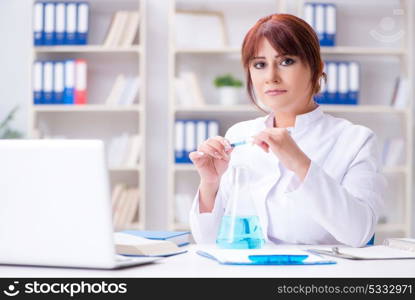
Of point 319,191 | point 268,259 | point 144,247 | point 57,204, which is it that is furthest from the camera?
point 319,191

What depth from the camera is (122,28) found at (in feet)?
14.4

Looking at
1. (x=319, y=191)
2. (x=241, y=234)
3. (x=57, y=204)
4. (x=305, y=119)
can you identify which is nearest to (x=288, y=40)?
(x=305, y=119)

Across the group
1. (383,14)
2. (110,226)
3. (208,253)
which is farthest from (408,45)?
(110,226)

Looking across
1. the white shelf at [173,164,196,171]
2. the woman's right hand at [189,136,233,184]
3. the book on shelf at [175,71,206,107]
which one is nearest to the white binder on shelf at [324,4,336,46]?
the book on shelf at [175,71,206,107]

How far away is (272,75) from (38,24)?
2.84m

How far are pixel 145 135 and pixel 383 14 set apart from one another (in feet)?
5.91

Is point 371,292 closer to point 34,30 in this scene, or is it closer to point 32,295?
point 32,295

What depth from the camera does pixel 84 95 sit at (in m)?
4.36

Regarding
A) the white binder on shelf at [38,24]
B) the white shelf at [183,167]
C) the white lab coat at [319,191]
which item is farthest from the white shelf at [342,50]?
the white lab coat at [319,191]

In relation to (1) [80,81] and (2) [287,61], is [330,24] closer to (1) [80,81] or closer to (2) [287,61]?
(1) [80,81]

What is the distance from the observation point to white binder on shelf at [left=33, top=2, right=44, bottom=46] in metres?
4.30

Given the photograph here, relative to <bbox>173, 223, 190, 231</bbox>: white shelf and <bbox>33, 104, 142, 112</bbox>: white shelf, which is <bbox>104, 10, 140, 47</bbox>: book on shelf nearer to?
<bbox>33, 104, 142, 112</bbox>: white shelf

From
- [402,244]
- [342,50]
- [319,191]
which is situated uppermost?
[342,50]

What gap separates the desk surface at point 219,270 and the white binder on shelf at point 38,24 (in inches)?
128
